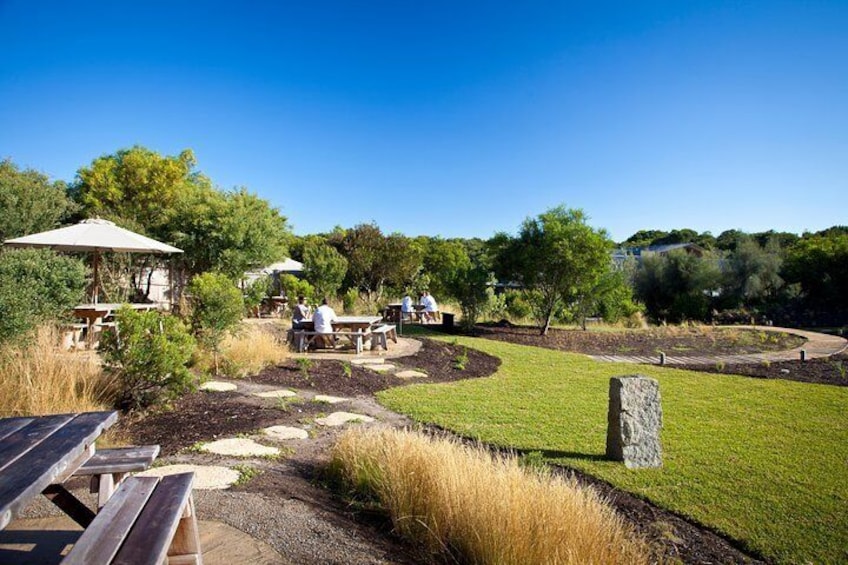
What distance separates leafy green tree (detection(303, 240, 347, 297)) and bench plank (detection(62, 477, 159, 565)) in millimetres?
18042

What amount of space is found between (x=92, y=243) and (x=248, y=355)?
4399 mm

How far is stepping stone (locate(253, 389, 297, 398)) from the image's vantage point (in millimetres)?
6641

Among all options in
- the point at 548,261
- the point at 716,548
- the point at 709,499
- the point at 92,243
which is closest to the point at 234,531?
the point at 716,548

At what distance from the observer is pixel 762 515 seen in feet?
12.4

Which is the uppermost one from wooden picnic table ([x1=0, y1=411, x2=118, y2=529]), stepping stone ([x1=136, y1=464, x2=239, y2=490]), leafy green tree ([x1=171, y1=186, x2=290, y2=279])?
leafy green tree ([x1=171, y1=186, x2=290, y2=279])

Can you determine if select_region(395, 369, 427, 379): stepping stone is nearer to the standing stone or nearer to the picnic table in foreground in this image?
the standing stone

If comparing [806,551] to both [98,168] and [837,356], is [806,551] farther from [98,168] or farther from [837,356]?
[98,168]

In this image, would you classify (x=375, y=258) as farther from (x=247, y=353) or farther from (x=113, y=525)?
(x=113, y=525)

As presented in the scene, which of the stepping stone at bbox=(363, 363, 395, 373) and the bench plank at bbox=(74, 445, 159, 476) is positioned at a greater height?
the bench plank at bbox=(74, 445, 159, 476)

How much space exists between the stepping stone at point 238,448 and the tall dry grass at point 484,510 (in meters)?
1.06

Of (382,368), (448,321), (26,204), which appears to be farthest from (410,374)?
(26,204)

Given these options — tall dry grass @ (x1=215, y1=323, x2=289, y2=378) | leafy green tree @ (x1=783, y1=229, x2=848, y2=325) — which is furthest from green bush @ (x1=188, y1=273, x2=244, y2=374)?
leafy green tree @ (x1=783, y1=229, x2=848, y2=325)

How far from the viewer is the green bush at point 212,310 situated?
765cm

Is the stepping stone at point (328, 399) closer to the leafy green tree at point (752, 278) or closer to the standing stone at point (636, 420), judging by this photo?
the standing stone at point (636, 420)
